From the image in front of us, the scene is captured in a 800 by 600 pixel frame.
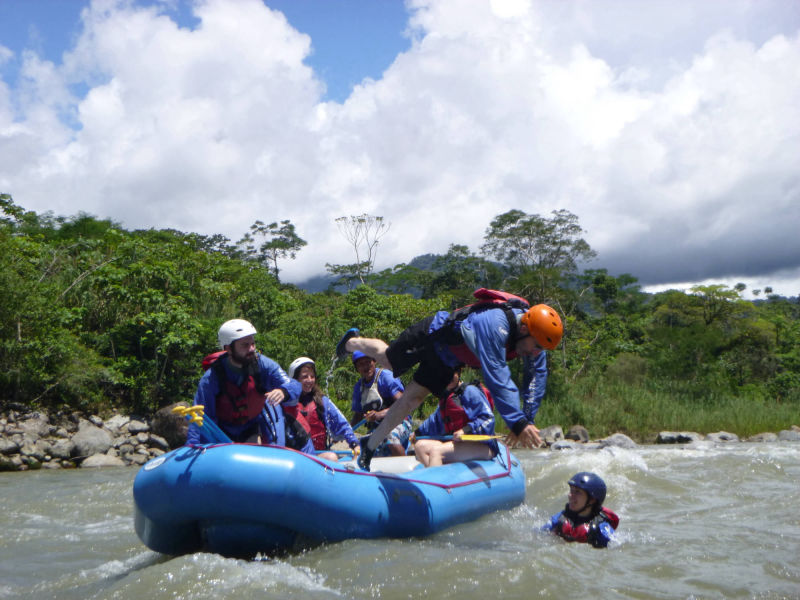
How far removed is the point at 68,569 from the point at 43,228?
19110mm

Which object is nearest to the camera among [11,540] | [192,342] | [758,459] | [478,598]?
[478,598]

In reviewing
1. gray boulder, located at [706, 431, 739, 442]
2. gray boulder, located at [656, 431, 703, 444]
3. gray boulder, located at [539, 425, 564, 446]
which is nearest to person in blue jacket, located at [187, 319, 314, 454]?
gray boulder, located at [539, 425, 564, 446]

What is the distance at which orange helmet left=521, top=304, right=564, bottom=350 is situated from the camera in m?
4.47

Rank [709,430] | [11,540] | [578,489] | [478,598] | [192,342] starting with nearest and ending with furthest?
[478,598]
[578,489]
[11,540]
[192,342]
[709,430]

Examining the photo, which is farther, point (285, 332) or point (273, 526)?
point (285, 332)

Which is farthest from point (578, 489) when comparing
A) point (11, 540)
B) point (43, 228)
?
point (43, 228)

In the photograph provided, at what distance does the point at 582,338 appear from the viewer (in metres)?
26.7

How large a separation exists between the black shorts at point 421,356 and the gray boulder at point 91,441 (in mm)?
8507

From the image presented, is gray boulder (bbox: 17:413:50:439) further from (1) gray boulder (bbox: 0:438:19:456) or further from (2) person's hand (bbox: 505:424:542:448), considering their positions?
(2) person's hand (bbox: 505:424:542:448)

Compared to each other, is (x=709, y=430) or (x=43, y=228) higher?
(x=43, y=228)

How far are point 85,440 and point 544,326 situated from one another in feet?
31.8

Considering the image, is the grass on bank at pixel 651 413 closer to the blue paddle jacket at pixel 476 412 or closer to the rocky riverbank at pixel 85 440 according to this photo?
the rocky riverbank at pixel 85 440

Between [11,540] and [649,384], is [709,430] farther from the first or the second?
[11,540]

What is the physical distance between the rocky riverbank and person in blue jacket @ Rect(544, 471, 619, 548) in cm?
871
